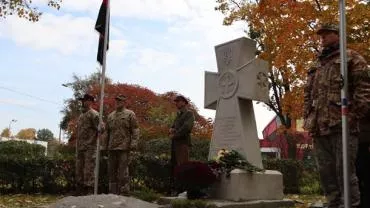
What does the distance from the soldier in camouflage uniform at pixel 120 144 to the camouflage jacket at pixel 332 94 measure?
4.85 meters

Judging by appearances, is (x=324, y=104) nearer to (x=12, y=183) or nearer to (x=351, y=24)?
(x=12, y=183)

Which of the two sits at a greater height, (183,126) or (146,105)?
(146,105)

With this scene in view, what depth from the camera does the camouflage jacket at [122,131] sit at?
31.4ft

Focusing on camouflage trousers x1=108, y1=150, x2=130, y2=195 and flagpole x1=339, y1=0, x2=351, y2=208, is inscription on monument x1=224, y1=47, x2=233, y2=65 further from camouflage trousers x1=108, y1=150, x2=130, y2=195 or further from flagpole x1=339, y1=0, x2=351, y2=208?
flagpole x1=339, y1=0, x2=351, y2=208

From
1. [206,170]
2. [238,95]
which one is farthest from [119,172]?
[238,95]

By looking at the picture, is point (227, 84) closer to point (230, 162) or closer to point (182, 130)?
point (182, 130)

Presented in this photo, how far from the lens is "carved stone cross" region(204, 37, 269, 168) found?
28.1 ft

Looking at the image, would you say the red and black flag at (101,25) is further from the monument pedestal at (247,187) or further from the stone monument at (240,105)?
the monument pedestal at (247,187)

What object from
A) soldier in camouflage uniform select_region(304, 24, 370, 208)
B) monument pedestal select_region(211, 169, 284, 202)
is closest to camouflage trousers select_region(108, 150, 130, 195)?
monument pedestal select_region(211, 169, 284, 202)

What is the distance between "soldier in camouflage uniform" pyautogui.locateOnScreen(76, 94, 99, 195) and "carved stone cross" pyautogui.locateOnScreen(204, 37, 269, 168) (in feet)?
8.51

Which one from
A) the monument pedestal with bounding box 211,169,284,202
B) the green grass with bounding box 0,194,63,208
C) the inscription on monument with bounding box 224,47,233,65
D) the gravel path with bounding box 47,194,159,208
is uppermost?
the inscription on monument with bounding box 224,47,233,65

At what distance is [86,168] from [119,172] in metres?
0.88

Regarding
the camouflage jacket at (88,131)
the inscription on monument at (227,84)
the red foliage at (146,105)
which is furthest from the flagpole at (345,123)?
the red foliage at (146,105)

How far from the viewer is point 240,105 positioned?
341 inches
